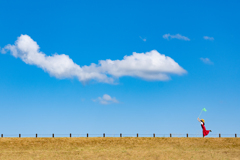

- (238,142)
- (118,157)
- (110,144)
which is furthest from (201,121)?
(118,157)

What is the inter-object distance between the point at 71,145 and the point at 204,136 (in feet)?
70.7

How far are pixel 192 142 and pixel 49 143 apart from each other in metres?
21.1

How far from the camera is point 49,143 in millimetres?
45406

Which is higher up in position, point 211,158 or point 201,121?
point 201,121

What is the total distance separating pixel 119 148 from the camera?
4344 cm

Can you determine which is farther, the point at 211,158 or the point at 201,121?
the point at 201,121

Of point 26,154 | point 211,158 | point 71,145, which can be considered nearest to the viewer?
point 211,158

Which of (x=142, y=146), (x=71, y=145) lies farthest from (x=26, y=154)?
(x=142, y=146)

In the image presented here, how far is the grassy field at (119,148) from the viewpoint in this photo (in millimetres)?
36562

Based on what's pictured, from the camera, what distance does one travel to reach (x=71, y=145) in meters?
44.7

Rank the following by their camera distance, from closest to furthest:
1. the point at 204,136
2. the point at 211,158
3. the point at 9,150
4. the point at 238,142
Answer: the point at 211,158, the point at 9,150, the point at 238,142, the point at 204,136

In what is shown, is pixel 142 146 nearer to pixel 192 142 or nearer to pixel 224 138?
pixel 192 142

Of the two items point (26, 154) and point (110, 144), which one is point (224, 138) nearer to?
point (110, 144)

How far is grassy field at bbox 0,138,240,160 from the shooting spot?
120 ft
